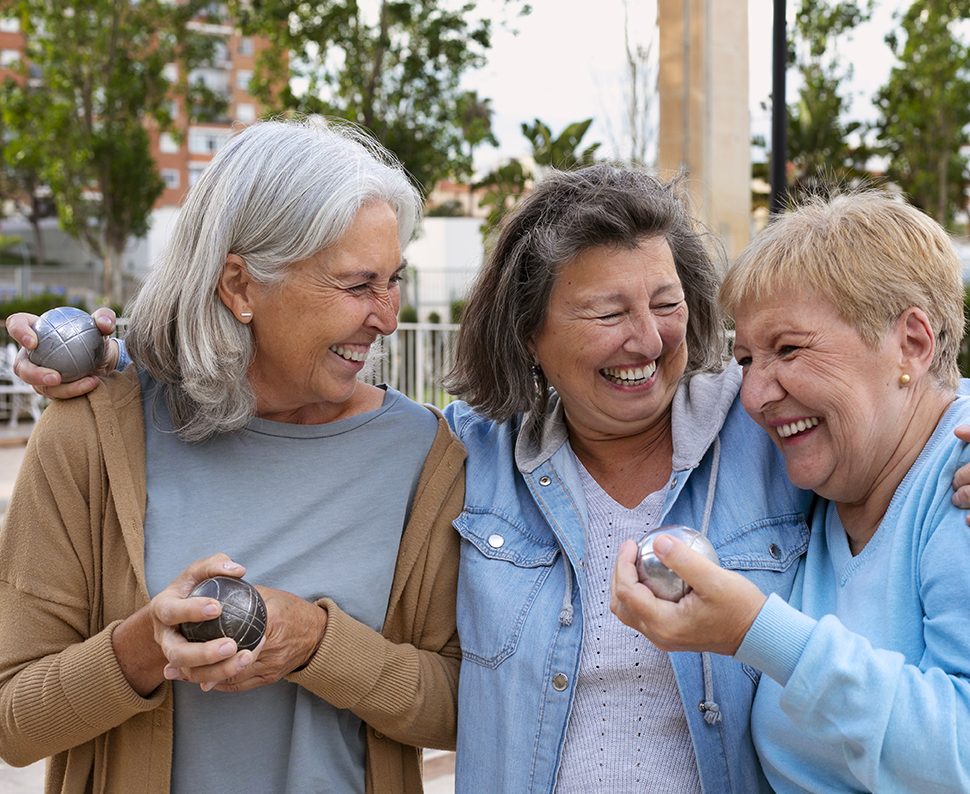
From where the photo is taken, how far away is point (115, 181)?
25.7 metres

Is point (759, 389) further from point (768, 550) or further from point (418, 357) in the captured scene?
point (418, 357)

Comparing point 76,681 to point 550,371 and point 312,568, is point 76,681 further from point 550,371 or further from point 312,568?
point 550,371

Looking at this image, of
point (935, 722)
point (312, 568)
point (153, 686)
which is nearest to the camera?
point (935, 722)

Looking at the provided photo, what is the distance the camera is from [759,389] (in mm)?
2033

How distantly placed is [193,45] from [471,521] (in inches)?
964

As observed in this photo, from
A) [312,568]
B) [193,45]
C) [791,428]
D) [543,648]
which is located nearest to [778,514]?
[791,428]

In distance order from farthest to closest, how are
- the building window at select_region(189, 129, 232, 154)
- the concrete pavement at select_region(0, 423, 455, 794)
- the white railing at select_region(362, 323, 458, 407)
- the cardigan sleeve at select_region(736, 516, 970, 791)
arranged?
1. the building window at select_region(189, 129, 232, 154)
2. the white railing at select_region(362, 323, 458, 407)
3. the concrete pavement at select_region(0, 423, 455, 794)
4. the cardigan sleeve at select_region(736, 516, 970, 791)

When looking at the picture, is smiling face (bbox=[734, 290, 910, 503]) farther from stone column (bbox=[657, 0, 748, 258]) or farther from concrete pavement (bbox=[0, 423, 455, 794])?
stone column (bbox=[657, 0, 748, 258])

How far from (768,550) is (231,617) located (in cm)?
101

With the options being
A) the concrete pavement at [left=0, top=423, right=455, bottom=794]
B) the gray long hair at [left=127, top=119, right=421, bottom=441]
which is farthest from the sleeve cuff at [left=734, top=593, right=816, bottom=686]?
the concrete pavement at [left=0, top=423, right=455, bottom=794]

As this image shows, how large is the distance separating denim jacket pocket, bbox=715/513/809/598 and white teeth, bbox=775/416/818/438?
221 mm

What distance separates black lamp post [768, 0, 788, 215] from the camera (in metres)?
5.96

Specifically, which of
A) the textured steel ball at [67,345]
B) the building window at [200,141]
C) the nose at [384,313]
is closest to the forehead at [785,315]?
the nose at [384,313]

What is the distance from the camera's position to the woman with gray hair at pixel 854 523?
1.63 metres
